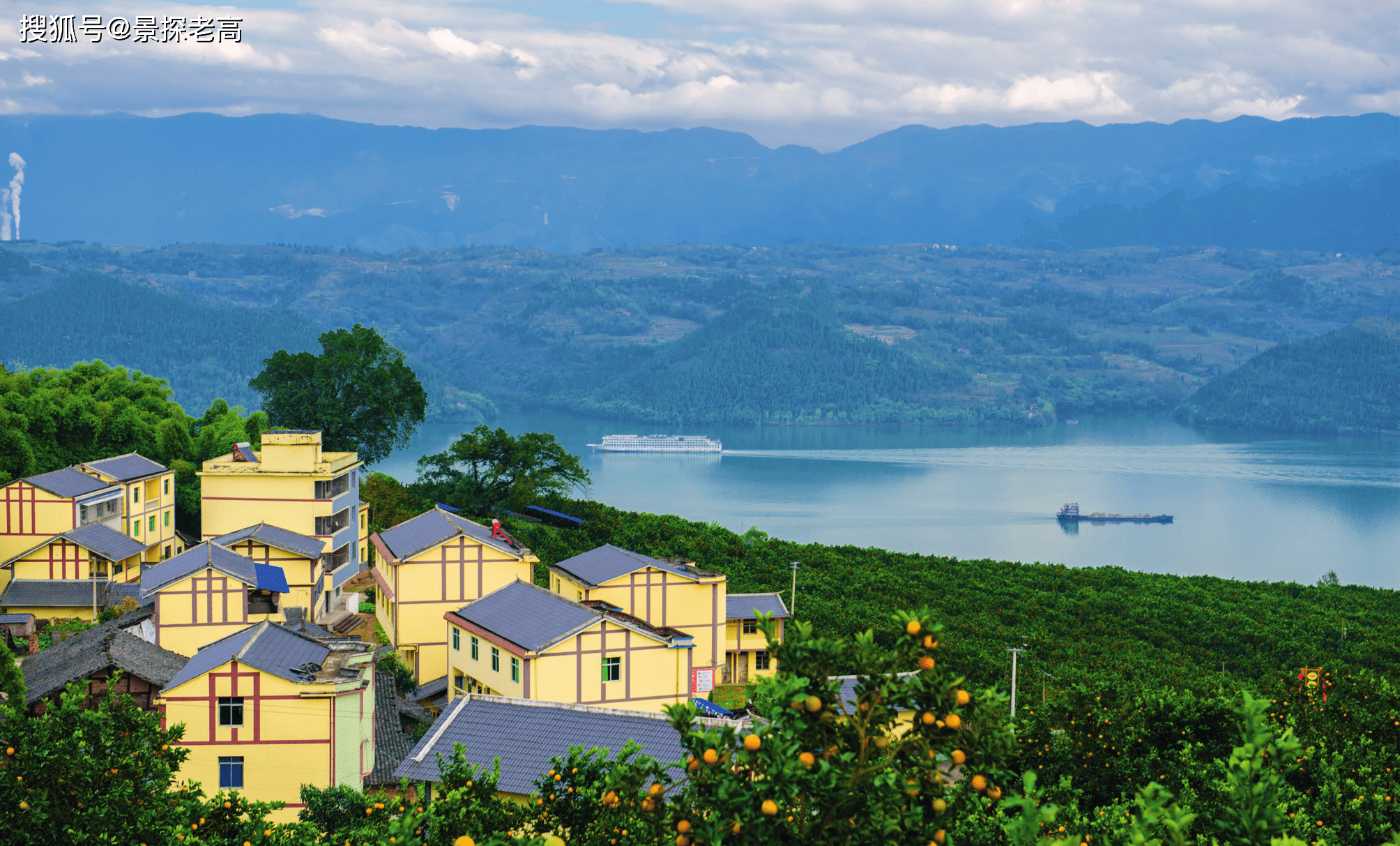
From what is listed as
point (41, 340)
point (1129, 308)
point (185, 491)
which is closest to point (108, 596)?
point (185, 491)

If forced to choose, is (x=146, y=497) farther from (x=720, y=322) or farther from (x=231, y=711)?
(x=720, y=322)

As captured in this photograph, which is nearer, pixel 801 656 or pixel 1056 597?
pixel 801 656

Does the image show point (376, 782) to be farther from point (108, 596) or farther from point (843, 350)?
point (843, 350)

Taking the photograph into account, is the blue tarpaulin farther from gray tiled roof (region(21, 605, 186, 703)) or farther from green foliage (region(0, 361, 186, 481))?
green foliage (region(0, 361, 186, 481))

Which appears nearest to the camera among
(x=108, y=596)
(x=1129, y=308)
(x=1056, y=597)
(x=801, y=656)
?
(x=801, y=656)

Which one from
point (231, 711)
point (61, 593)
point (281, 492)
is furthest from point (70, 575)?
point (231, 711)

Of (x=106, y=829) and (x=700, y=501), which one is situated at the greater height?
(x=106, y=829)

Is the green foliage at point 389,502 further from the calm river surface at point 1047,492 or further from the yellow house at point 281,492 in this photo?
the calm river surface at point 1047,492
